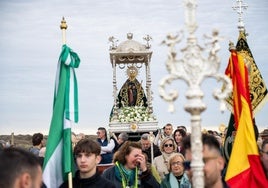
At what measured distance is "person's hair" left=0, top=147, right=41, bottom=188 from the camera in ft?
12.4

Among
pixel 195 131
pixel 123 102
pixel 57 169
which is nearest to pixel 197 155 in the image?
pixel 195 131

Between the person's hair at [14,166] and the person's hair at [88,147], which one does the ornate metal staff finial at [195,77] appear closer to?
the person's hair at [14,166]

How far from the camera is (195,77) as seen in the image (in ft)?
12.6

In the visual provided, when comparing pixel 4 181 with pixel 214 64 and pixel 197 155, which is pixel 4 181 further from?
pixel 214 64

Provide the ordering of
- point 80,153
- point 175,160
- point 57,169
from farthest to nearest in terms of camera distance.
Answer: point 175,160 → point 57,169 → point 80,153

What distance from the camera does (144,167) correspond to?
24.0 feet

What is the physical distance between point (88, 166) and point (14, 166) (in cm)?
236

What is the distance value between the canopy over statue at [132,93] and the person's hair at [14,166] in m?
14.3

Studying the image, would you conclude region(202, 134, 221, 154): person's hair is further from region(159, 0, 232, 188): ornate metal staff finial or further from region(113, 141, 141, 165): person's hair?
region(113, 141, 141, 165): person's hair

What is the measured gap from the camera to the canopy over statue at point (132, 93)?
18562 mm

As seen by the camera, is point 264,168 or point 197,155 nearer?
point 197,155

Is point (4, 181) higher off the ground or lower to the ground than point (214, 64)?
lower

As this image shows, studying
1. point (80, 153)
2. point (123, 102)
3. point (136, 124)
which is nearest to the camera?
point (80, 153)

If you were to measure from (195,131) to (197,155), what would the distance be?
6.3 inches
